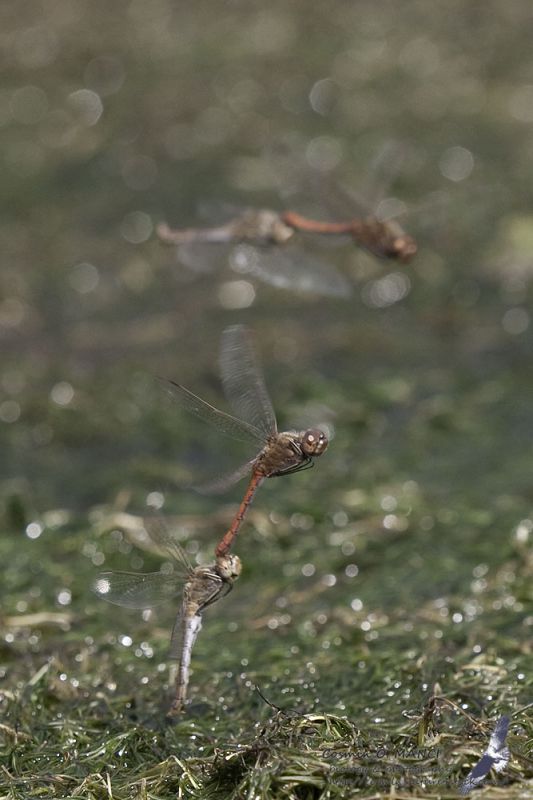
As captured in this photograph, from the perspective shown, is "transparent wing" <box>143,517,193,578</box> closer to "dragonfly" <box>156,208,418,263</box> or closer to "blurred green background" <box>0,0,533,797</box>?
"blurred green background" <box>0,0,533,797</box>

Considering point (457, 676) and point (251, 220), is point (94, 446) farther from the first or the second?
point (457, 676)

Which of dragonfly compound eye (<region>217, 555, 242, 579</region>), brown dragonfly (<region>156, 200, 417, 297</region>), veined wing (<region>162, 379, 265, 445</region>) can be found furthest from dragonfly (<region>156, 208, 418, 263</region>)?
dragonfly compound eye (<region>217, 555, 242, 579</region>)

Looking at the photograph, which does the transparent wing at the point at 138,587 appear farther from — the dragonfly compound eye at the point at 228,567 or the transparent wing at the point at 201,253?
the transparent wing at the point at 201,253

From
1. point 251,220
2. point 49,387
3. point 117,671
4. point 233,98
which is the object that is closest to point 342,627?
point 117,671

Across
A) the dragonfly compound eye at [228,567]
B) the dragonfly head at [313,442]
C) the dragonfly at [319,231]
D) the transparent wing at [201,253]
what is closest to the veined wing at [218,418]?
the dragonfly head at [313,442]

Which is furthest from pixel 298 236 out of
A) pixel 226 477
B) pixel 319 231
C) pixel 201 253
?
pixel 226 477

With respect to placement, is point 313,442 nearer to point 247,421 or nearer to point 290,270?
point 247,421
